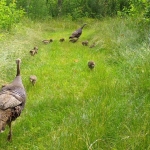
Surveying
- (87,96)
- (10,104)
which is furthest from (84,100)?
(10,104)

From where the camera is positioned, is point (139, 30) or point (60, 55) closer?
point (139, 30)

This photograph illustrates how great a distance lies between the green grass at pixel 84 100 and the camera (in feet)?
11.9

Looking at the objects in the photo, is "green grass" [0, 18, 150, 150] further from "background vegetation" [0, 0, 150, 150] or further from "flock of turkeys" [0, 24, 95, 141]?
"flock of turkeys" [0, 24, 95, 141]

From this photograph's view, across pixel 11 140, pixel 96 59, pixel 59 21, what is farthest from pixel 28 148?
A: pixel 59 21

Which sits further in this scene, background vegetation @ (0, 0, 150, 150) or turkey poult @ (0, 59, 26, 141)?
turkey poult @ (0, 59, 26, 141)

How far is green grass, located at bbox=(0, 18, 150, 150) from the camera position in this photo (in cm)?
364

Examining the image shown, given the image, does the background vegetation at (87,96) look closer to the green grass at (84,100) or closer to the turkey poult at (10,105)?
the green grass at (84,100)

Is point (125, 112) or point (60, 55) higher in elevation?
point (125, 112)

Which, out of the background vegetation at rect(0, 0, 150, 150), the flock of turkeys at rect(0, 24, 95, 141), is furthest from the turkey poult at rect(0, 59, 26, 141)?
the background vegetation at rect(0, 0, 150, 150)

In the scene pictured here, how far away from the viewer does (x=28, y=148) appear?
4207 millimetres

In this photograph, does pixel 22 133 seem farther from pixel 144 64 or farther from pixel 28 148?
pixel 144 64

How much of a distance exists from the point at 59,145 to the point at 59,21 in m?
21.8

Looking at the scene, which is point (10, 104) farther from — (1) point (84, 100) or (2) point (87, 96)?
(2) point (87, 96)

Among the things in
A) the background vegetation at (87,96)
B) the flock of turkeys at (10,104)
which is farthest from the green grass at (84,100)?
the flock of turkeys at (10,104)
